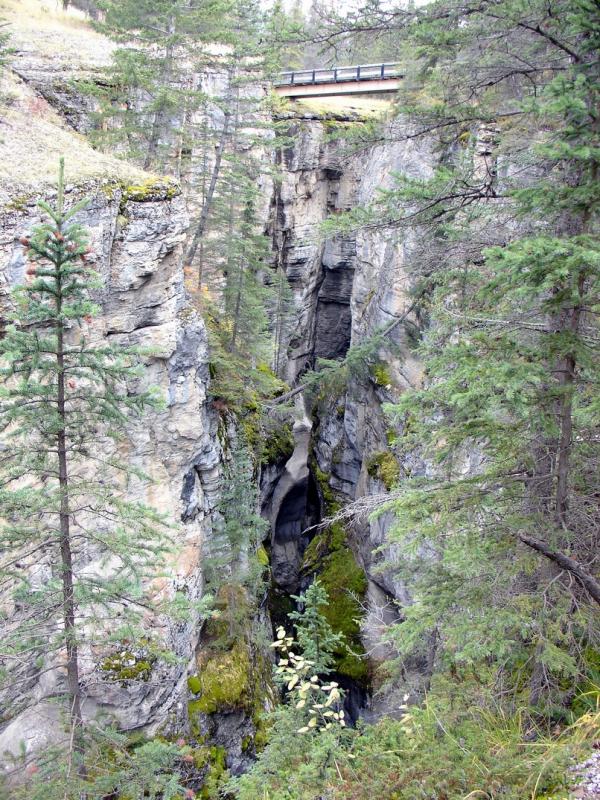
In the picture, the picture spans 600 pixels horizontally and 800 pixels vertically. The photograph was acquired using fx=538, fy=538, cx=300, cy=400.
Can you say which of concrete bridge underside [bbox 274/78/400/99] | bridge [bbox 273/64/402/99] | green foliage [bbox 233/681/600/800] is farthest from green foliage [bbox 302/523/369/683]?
bridge [bbox 273/64/402/99]

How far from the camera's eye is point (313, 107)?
29734mm

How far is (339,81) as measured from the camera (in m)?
28.6

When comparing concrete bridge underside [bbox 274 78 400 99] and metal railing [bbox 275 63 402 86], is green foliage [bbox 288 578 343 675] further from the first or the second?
concrete bridge underside [bbox 274 78 400 99]

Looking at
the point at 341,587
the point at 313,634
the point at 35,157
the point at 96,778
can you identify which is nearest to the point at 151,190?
the point at 35,157

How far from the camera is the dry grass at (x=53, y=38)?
20.6 metres

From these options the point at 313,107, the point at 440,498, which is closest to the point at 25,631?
the point at 440,498

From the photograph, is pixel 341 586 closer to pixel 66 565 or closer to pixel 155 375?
pixel 155 375

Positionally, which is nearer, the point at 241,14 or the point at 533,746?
the point at 533,746

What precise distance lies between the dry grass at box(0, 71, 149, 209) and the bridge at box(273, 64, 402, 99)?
16194 millimetres

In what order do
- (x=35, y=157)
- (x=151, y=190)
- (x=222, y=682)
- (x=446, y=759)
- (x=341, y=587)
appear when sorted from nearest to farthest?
(x=446, y=759), (x=35, y=157), (x=151, y=190), (x=222, y=682), (x=341, y=587)

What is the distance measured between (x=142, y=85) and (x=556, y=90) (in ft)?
51.5

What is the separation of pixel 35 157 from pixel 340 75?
2171 centimetres

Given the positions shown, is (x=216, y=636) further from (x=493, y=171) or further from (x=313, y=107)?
(x=313, y=107)

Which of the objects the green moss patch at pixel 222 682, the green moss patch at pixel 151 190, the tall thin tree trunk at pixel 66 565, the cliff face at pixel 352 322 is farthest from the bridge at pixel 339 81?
the green moss patch at pixel 222 682
